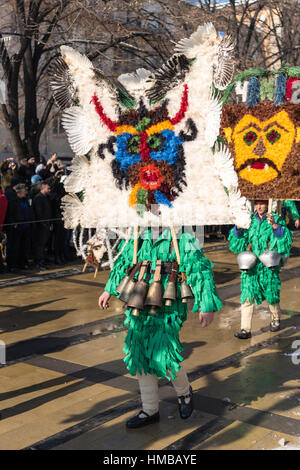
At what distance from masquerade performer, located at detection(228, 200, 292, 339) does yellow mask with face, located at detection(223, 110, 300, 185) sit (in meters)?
1.01

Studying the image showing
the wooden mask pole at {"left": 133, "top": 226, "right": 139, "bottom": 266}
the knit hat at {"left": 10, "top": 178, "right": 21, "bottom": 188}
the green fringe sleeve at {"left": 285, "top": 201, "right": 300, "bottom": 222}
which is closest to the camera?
the wooden mask pole at {"left": 133, "top": 226, "right": 139, "bottom": 266}

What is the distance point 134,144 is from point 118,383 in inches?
84.5

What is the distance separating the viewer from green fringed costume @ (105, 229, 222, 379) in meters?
4.41

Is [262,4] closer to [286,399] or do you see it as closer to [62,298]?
[62,298]

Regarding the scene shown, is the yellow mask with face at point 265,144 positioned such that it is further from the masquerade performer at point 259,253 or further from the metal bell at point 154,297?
the metal bell at point 154,297

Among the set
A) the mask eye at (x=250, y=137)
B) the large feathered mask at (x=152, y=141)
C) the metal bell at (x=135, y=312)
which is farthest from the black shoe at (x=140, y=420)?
the mask eye at (x=250, y=137)

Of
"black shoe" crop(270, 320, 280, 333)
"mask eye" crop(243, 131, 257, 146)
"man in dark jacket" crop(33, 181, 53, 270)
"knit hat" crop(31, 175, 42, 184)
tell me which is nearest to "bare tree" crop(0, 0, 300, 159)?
"knit hat" crop(31, 175, 42, 184)

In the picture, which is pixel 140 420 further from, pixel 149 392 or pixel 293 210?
pixel 293 210

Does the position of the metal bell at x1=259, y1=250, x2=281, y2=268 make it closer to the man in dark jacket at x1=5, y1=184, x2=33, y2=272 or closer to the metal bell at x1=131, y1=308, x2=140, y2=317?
the metal bell at x1=131, y1=308, x2=140, y2=317

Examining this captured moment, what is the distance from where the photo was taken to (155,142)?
4.54 m
